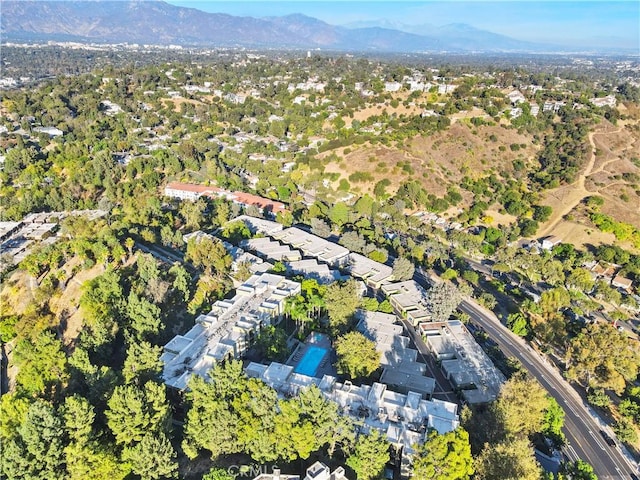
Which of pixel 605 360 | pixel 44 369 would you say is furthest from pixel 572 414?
pixel 44 369

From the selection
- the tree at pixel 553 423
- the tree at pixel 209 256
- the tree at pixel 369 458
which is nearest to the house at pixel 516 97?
the tree at pixel 209 256

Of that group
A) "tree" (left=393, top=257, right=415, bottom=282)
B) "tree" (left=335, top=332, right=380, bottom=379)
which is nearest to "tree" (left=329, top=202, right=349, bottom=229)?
"tree" (left=393, top=257, right=415, bottom=282)

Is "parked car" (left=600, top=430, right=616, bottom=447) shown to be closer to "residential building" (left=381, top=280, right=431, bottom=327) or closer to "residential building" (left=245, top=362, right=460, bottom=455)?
"residential building" (left=245, top=362, right=460, bottom=455)

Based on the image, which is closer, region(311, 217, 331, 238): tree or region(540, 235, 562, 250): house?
region(311, 217, 331, 238): tree

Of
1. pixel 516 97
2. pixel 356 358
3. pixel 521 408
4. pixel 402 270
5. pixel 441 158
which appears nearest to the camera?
pixel 521 408

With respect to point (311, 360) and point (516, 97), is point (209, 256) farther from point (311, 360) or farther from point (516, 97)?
point (516, 97)

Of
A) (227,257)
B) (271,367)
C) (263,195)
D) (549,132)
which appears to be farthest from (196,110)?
(271,367)

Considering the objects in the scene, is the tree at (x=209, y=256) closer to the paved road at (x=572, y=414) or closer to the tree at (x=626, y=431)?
the paved road at (x=572, y=414)
